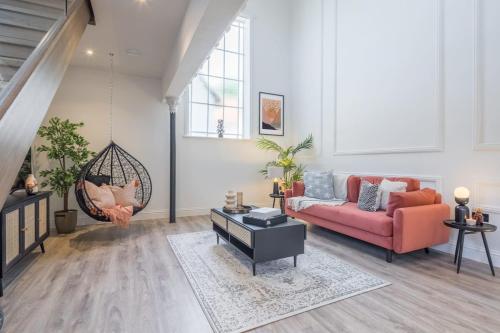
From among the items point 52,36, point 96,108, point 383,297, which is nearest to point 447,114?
point 383,297

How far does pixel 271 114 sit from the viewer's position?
5.80 m

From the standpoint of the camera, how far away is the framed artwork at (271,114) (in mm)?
5707

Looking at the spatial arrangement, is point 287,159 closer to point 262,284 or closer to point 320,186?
point 320,186

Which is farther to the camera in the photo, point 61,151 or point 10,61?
point 61,151

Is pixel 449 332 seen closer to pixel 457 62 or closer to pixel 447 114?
pixel 447 114

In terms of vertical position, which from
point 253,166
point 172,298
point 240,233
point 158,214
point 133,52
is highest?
point 133,52

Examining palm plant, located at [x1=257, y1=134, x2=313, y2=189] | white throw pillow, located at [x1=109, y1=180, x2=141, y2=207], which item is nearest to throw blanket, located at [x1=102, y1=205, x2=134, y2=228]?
white throw pillow, located at [x1=109, y1=180, x2=141, y2=207]

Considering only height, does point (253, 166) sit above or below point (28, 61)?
below

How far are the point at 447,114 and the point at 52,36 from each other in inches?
163

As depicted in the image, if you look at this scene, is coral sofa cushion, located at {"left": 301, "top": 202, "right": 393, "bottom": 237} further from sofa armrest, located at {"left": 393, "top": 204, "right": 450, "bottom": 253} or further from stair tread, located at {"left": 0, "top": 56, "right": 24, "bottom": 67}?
stair tread, located at {"left": 0, "top": 56, "right": 24, "bottom": 67}

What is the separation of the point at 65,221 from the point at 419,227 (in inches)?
179

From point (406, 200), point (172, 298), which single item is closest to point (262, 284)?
point (172, 298)

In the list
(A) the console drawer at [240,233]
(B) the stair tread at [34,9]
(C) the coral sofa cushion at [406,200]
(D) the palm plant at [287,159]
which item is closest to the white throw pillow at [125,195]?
(A) the console drawer at [240,233]

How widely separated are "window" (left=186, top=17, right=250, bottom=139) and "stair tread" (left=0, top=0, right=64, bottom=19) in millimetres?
2894
